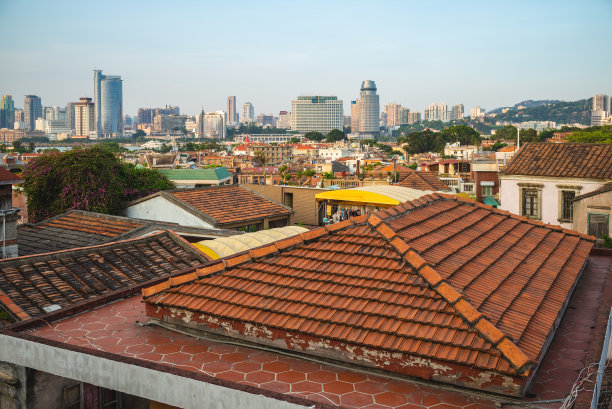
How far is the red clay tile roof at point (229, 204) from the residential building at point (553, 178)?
31.4 feet

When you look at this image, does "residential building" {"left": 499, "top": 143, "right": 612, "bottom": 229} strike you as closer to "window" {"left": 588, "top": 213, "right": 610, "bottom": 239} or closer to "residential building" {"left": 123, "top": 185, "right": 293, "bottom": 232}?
"window" {"left": 588, "top": 213, "right": 610, "bottom": 239}

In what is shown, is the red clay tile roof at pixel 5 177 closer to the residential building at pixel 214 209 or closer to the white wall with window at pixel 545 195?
the residential building at pixel 214 209

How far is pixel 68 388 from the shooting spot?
20.6ft

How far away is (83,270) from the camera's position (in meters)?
9.41

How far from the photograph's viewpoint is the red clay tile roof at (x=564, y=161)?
21094 millimetres

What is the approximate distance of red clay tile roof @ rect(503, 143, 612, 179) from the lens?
2109cm

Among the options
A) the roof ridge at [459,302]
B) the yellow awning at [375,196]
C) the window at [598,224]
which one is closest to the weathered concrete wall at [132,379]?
the roof ridge at [459,302]

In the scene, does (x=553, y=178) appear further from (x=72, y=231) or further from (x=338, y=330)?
(x=338, y=330)

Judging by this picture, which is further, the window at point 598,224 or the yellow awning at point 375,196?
the window at point 598,224

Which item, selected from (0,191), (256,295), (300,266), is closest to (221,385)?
(256,295)

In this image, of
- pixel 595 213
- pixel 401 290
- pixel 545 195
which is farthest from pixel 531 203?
pixel 401 290

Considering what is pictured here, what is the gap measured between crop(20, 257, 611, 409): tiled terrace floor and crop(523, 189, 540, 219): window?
16.1m

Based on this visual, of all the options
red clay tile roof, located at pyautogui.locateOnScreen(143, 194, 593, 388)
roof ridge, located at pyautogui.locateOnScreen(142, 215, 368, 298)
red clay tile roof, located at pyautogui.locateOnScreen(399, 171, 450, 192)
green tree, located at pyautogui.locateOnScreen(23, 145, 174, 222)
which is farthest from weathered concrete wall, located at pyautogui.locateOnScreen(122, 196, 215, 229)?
red clay tile roof, located at pyautogui.locateOnScreen(399, 171, 450, 192)

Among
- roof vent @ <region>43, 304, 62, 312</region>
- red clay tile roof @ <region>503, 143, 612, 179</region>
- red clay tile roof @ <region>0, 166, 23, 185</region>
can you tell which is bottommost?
roof vent @ <region>43, 304, 62, 312</region>
